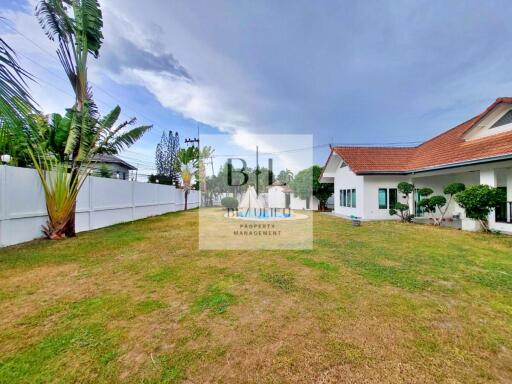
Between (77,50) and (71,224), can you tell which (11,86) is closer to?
(71,224)

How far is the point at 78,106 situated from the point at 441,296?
40.1 ft

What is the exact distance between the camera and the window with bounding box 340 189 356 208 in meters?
16.3

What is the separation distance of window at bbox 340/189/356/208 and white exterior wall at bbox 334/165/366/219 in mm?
240

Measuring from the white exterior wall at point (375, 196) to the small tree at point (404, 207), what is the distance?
1.85 feet

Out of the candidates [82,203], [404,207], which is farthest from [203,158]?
[404,207]

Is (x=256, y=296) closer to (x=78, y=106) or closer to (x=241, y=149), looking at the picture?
(x=78, y=106)

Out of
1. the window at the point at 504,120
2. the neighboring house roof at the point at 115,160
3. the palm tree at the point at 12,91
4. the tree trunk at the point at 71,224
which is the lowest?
the tree trunk at the point at 71,224

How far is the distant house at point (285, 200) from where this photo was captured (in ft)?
79.1

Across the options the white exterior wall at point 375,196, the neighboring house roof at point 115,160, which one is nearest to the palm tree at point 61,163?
the white exterior wall at point 375,196

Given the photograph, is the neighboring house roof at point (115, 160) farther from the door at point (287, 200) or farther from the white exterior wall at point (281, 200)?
the door at point (287, 200)

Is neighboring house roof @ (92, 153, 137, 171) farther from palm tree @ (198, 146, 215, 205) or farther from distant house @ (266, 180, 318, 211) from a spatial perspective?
distant house @ (266, 180, 318, 211)

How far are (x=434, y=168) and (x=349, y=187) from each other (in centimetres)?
536

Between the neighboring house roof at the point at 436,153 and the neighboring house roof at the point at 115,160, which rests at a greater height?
the neighboring house roof at the point at 115,160

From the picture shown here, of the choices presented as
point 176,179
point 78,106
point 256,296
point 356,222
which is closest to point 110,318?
point 256,296
